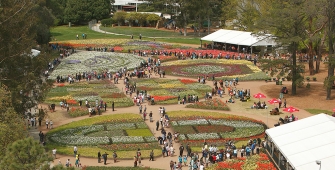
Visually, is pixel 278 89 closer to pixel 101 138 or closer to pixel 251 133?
pixel 251 133

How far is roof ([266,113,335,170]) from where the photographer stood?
99.6 feet

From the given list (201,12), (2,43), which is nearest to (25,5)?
(2,43)

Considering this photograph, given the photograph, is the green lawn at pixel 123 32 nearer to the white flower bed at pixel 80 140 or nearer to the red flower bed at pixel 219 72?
the red flower bed at pixel 219 72

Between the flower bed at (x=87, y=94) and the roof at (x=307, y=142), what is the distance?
874 inches

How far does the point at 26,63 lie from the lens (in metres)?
40.8

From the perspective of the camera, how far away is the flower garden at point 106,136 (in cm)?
4000

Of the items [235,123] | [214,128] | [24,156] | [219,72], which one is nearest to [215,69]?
[219,72]

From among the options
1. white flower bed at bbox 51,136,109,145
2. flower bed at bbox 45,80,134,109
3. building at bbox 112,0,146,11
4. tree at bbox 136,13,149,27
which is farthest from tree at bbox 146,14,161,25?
white flower bed at bbox 51,136,109,145

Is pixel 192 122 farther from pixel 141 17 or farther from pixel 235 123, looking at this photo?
pixel 141 17

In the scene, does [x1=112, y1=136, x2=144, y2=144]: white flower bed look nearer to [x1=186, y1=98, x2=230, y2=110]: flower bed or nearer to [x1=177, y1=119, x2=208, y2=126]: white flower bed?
[x1=177, y1=119, x2=208, y2=126]: white flower bed

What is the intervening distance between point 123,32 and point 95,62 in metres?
42.9

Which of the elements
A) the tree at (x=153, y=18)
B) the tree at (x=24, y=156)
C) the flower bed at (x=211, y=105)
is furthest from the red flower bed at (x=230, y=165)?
the tree at (x=153, y=18)

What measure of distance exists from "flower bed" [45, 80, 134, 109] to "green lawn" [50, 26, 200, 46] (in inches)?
1753

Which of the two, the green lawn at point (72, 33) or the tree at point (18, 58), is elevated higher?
the green lawn at point (72, 33)
